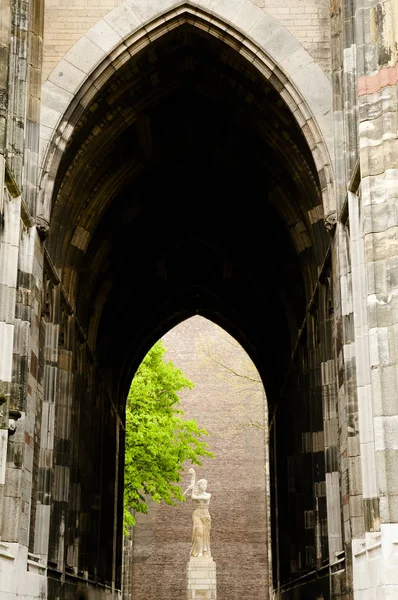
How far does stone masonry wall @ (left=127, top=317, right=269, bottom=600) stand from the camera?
1236 inches

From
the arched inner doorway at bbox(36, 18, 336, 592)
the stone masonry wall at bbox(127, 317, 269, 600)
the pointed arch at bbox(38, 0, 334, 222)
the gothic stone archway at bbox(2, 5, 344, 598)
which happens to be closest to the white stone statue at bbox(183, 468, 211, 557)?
the arched inner doorway at bbox(36, 18, 336, 592)

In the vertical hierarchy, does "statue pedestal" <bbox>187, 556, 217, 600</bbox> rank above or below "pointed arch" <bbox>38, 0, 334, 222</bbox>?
below

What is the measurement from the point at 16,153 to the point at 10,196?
1.79ft

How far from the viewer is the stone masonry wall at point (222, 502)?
103 ft

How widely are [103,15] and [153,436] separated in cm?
1399

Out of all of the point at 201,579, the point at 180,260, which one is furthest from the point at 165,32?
the point at 201,579

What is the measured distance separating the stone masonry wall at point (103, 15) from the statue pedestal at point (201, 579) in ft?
50.3

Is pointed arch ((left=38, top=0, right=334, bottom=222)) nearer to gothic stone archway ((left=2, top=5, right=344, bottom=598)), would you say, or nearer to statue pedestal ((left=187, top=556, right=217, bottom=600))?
gothic stone archway ((left=2, top=5, right=344, bottom=598))

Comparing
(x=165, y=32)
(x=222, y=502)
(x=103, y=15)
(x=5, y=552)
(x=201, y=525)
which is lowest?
(x=5, y=552)

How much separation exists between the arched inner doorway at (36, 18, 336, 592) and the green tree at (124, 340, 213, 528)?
1405 mm

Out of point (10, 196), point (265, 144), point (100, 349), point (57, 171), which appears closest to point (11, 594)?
point (10, 196)

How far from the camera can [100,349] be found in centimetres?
2084

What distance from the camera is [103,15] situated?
44.1ft

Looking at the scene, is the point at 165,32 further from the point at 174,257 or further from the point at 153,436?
the point at 153,436
